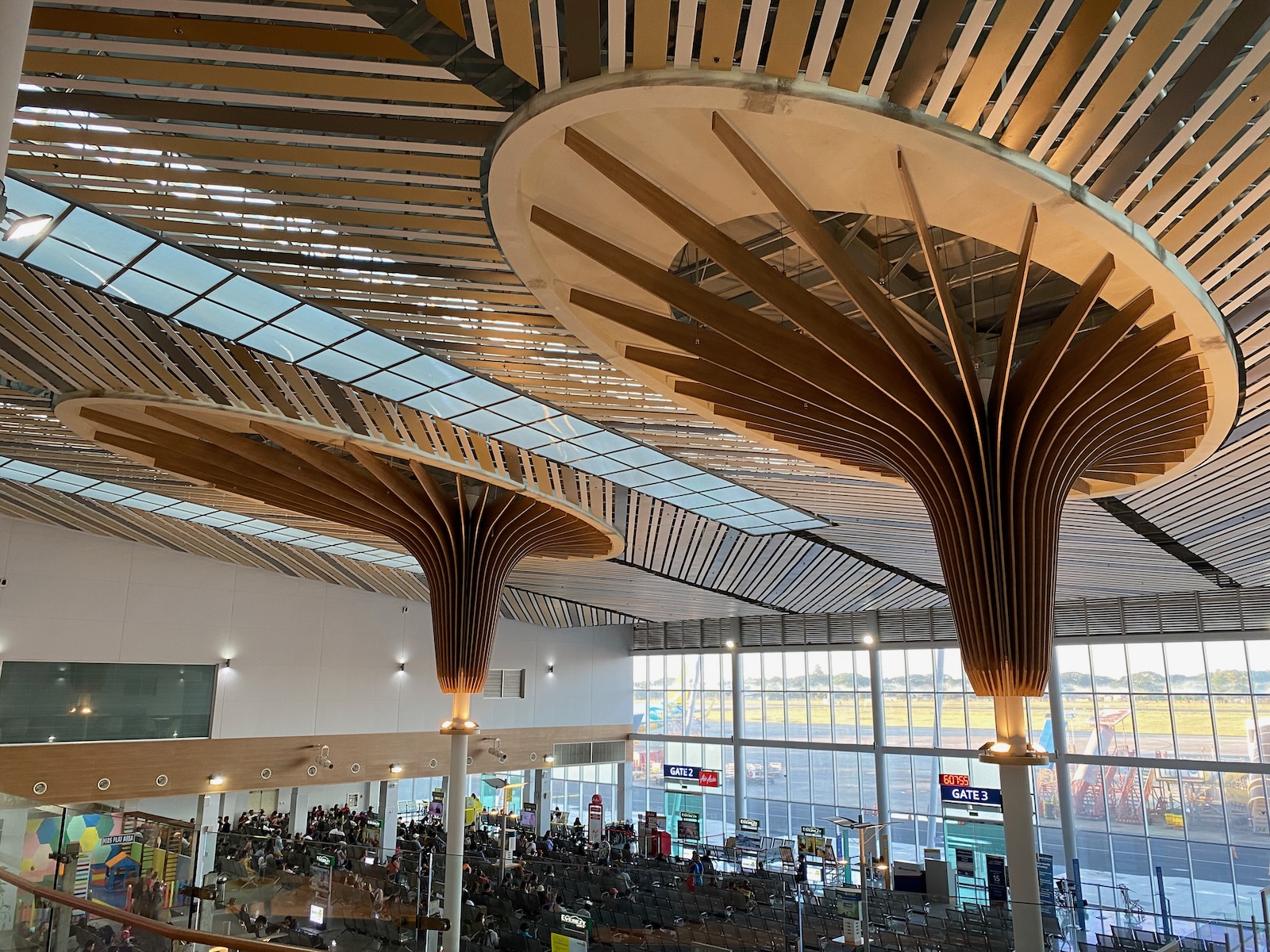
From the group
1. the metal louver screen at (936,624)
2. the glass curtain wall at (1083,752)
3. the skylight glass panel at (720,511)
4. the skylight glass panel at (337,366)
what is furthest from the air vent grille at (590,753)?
the skylight glass panel at (337,366)

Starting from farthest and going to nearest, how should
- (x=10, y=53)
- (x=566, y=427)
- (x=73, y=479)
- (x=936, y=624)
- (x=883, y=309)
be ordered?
1. (x=936, y=624)
2. (x=73, y=479)
3. (x=566, y=427)
4. (x=883, y=309)
5. (x=10, y=53)

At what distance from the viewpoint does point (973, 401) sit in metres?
7.29

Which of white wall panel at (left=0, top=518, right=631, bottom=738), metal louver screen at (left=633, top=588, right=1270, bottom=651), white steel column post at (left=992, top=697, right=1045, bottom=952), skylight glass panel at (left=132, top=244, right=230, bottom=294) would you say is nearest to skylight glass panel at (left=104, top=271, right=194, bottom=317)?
skylight glass panel at (left=132, top=244, right=230, bottom=294)

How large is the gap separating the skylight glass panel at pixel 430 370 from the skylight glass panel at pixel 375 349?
12 centimetres

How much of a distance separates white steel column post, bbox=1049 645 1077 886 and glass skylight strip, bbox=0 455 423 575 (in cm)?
1758

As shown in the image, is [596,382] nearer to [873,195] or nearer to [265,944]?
[873,195]

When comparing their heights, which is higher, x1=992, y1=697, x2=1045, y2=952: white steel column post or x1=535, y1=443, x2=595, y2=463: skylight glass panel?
A: x1=535, y1=443, x2=595, y2=463: skylight glass panel

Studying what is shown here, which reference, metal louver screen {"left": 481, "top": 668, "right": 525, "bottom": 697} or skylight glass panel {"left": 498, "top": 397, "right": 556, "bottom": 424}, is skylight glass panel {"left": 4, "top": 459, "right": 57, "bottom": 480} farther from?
metal louver screen {"left": 481, "top": 668, "right": 525, "bottom": 697}

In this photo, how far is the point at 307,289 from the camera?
740cm

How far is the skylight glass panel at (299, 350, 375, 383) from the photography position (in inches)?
359

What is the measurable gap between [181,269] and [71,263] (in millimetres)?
1032

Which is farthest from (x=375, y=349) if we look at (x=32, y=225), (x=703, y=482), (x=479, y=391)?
(x=703, y=482)

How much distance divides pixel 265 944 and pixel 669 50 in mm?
4276

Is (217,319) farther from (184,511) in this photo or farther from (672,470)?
(184,511)
